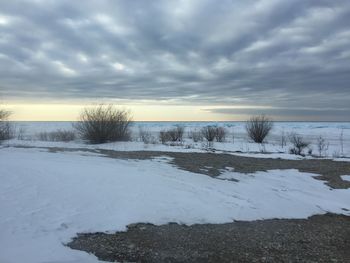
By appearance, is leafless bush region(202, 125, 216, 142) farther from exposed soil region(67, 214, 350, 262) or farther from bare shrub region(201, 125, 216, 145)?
exposed soil region(67, 214, 350, 262)

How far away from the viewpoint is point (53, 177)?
844cm

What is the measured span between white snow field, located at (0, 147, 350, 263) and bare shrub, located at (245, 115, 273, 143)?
20443 mm

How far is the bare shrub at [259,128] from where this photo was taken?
31.2 m

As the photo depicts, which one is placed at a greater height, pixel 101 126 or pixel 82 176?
pixel 101 126

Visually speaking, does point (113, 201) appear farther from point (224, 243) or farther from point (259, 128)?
point (259, 128)

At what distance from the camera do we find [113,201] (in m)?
7.08

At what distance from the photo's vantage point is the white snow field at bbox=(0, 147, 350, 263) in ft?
17.3

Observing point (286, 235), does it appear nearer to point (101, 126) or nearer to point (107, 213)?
point (107, 213)

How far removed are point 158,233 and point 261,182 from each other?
5.56 m

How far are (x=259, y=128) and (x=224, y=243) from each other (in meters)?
26.7

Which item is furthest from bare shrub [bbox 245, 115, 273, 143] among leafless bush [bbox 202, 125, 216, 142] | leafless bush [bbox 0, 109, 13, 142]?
leafless bush [bbox 0, 109, 13, 142]

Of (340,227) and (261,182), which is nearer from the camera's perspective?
(340,227)

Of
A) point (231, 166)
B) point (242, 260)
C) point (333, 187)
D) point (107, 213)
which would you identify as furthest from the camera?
point (231, 166)

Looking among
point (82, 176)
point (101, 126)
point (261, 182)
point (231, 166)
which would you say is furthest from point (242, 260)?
point (101, 126)
